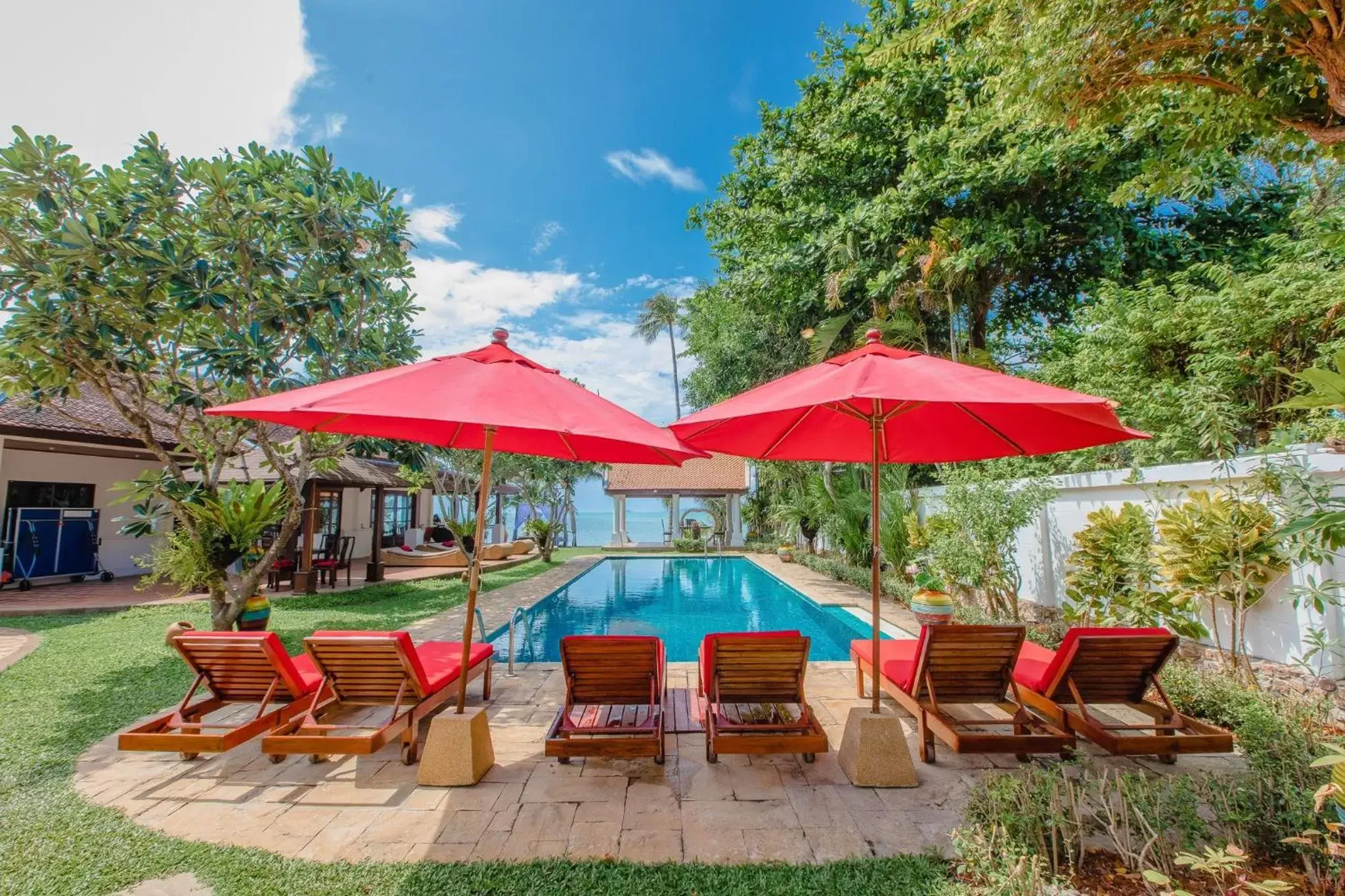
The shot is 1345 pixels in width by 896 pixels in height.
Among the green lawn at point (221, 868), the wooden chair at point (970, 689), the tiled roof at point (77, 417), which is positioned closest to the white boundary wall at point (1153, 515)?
the wooden chair at point (970, 689)

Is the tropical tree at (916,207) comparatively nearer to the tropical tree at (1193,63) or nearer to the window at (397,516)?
the tropical tree at (1193,63)

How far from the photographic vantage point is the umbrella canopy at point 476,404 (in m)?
3.05

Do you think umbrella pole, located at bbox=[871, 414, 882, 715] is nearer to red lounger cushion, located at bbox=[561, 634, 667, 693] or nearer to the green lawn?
the green lawn

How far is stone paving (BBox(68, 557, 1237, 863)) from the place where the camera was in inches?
127

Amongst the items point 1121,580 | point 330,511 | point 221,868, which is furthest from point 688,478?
point 221,868

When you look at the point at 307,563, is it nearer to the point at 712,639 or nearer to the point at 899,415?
the point at 712,639

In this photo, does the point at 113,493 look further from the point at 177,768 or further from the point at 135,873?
the point at 135,873

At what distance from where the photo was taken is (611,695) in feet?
15.2

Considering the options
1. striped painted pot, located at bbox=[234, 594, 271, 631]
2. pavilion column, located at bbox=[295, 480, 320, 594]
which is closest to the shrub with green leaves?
striped painted pot, located at bbox=[234, 594, 271, 631]

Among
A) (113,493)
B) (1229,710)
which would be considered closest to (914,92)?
(1229,710)

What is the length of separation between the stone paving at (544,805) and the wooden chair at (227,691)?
0.34m

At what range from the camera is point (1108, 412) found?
3545 mm

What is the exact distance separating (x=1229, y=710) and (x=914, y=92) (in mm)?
13293

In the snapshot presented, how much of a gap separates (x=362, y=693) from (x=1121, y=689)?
6234 mm
